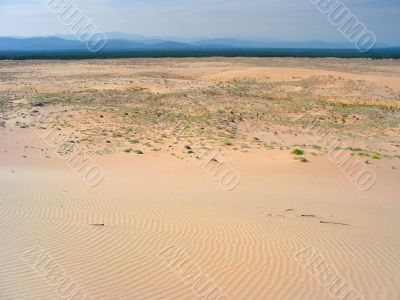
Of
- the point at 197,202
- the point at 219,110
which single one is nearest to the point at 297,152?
the point at 197,202

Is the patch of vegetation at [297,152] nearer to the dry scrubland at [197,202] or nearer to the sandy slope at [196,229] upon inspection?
the dry scrubland at [197,202]

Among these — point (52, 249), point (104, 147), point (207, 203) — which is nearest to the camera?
point (52, 249)

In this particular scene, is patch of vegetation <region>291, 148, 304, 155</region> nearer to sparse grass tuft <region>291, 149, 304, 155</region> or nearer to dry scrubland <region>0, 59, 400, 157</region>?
sparse grass tuft <region>291, 149, 304, 155</region>

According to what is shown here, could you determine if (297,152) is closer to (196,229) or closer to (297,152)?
(297,152)

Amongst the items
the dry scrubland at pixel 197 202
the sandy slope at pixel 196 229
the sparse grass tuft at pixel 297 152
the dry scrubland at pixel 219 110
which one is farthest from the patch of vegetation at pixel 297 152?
the sandy slope at pixel 196 229

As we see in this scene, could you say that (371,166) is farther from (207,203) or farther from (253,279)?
(253,279)

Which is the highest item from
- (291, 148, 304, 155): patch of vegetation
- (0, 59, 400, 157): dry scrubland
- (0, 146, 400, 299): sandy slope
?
(0, 59, 400, 157): dry scrubland

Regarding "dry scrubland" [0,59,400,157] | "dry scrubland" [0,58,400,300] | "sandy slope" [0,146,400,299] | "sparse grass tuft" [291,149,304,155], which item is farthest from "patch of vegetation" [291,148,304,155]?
"sandy slope" [0,146,400,299]

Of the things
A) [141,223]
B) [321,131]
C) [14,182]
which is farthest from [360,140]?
[14,182]
